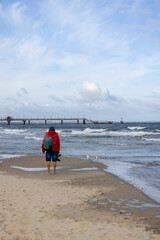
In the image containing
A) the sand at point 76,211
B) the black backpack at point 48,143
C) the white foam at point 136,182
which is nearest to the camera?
the sand at point 76,211

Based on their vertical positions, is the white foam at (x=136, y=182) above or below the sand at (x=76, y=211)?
below

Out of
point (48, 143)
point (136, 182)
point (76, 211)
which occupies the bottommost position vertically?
point (136, 182)

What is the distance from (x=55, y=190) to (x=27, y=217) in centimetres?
226

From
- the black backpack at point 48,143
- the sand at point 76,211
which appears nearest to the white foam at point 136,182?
the sand at point 76,211

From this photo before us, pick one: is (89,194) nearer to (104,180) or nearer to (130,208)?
(130,208)

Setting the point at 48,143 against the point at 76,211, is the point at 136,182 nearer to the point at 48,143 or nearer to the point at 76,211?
the point at 48,143

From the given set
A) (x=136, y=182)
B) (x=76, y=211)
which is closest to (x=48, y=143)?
(x=136, y=182)

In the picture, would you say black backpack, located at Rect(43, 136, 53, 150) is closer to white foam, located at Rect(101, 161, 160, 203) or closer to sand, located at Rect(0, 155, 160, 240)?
sand, located at Rect(0, 155, 160, 240)

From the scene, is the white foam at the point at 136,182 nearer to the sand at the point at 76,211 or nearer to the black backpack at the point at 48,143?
the sand at the point at 76,211

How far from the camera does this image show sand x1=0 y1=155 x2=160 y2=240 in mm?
3941

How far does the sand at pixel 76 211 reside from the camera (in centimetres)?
394

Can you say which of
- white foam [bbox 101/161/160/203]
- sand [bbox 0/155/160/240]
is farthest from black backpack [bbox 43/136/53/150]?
white foam [bbox 101/161/160/203]

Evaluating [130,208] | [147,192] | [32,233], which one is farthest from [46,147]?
[32,233]

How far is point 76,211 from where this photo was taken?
5.02 m
